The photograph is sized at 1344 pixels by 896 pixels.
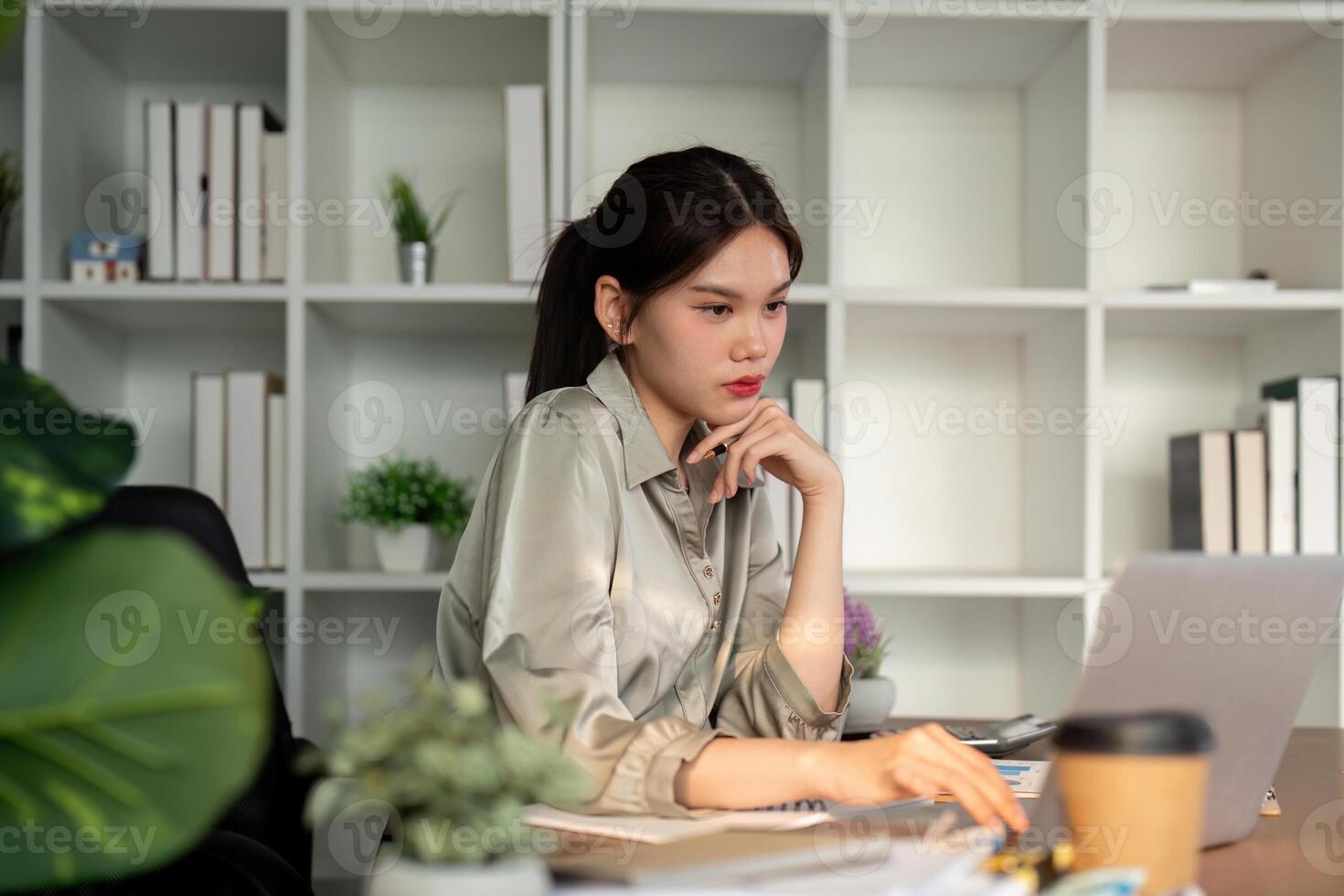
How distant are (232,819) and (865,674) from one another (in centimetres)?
79

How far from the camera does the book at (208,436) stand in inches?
75.0

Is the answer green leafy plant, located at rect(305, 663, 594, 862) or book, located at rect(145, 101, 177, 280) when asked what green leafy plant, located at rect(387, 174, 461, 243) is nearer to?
book, located at rect(145, 101, 177, 280)

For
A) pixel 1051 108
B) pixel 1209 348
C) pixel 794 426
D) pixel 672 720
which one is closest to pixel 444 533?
pixel 794 426

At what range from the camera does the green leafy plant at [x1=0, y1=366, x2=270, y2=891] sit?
0.41 meters

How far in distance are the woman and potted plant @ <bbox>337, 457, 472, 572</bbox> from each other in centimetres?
61

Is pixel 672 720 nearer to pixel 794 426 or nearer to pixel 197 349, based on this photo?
pixel 794 426

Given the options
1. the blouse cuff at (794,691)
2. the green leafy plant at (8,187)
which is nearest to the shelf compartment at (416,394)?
the green leafy plant at (8,187)

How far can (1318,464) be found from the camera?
1904 mm

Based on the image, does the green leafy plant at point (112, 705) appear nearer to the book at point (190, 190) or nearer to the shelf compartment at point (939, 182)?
the book at point (190, 190)

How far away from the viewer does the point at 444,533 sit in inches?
76.1

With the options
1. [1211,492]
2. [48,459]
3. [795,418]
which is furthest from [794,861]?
[1211,492]

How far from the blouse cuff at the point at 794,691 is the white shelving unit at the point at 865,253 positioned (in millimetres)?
683

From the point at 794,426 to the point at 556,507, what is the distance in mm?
315

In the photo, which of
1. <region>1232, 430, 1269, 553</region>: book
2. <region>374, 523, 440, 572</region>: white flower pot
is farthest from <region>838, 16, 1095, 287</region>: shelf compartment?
<region>374, 523, 440, 572</region>: white flower pot
